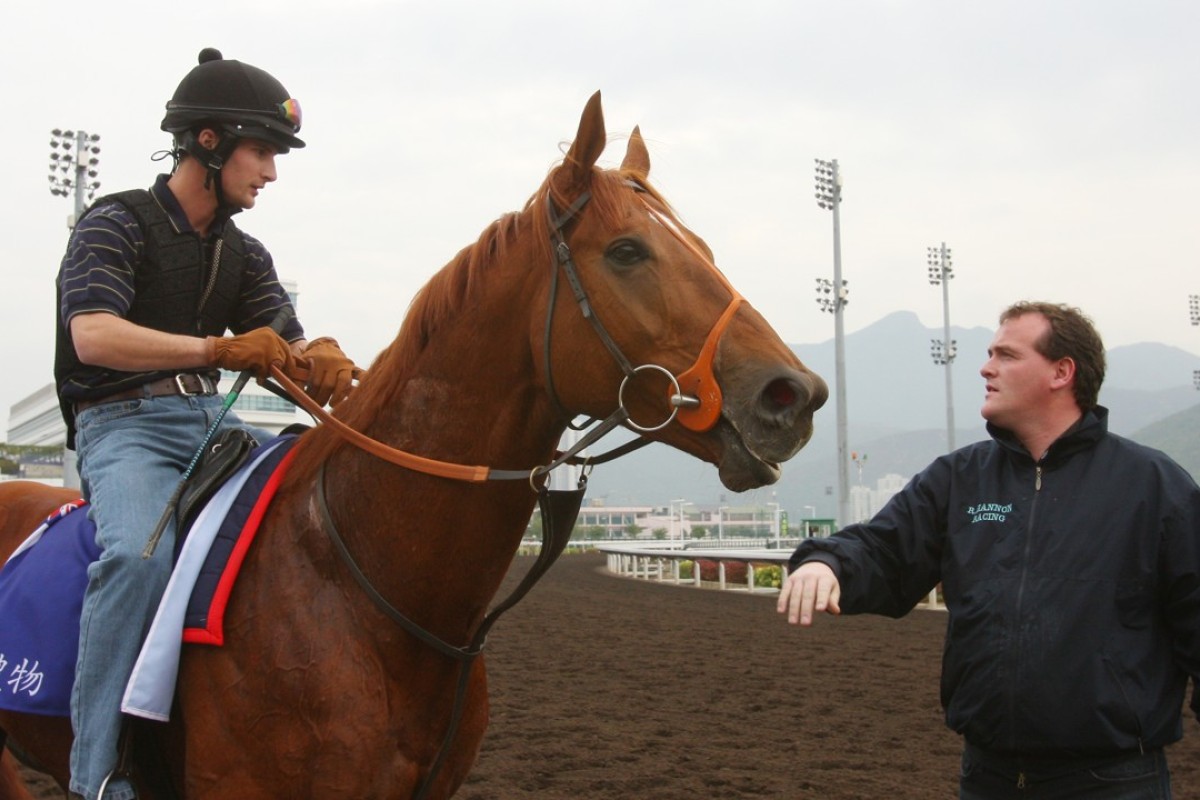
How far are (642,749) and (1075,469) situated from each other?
195 inches

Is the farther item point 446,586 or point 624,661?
point 624,661

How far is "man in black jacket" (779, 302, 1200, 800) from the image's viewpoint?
8.38 ft

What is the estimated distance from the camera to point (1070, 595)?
2.62 meters

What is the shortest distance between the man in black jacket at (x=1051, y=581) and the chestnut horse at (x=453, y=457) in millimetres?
577

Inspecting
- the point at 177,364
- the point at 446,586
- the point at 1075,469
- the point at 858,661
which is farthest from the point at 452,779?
the point at 858,661

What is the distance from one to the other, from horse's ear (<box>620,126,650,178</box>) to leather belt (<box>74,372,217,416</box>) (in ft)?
4.56

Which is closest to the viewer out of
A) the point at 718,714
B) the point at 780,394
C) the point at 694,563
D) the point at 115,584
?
the point at 780,394

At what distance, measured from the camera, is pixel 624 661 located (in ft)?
37.1

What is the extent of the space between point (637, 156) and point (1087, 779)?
201 centimetres

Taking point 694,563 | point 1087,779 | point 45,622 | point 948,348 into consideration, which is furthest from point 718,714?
point 948,348

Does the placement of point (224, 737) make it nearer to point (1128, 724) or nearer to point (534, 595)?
point (1128, 724)

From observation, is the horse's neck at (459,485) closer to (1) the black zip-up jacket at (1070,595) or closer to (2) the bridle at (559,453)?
(2) the bridle at (559,453)

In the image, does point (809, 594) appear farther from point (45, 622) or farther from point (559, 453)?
point (45, 622)

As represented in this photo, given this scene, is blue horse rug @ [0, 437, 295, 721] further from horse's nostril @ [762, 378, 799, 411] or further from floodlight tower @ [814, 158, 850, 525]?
floodlight tower @ [814, 158, 850, 525]
